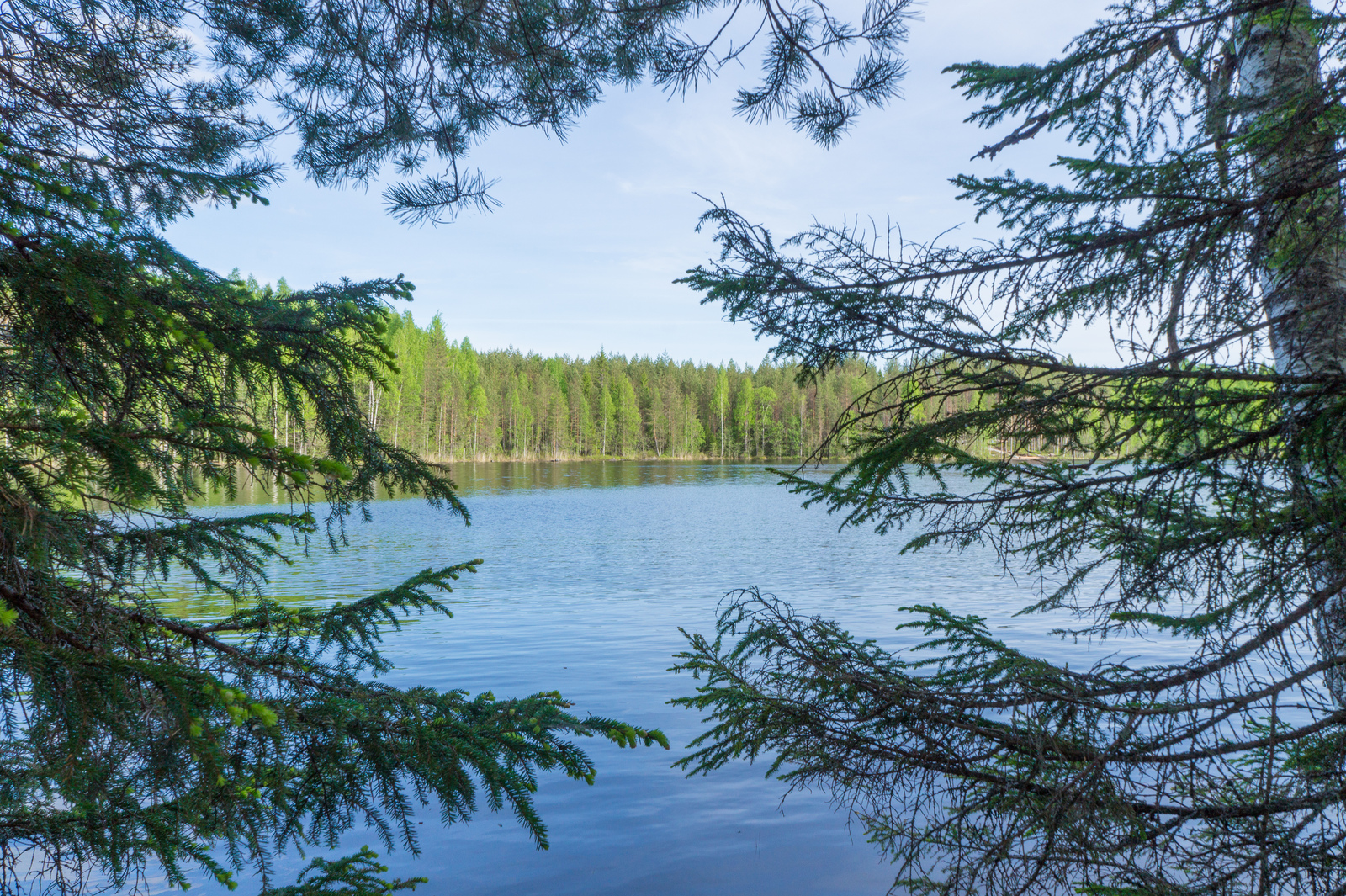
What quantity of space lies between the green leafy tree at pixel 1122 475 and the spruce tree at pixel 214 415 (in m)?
1.04

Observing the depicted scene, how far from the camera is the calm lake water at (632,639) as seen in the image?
18.3 feet

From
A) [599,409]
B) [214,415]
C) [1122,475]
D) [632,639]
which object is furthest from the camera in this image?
[599,409]

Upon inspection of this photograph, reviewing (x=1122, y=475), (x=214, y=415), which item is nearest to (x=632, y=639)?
(x=1122, y=475)

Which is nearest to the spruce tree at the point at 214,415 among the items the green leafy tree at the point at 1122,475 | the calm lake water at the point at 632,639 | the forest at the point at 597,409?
the green leafy tree at the point at 1122,475

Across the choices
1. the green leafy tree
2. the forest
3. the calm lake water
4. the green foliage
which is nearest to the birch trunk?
the green leafy tree

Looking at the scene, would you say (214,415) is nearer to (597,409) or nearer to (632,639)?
(632,639)

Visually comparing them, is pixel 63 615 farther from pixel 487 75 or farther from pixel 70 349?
pixel 487 75

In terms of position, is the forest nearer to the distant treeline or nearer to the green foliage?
the distant treeline

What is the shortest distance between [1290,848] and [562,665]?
846 cm

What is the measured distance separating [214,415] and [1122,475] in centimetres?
364

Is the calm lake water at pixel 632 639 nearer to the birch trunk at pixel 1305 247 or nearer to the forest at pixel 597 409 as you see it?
the birch trunk at pixel 1305 247

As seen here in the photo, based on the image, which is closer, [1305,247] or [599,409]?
[1305,247]

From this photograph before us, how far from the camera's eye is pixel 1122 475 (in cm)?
340

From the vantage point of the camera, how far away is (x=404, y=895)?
5.27m
